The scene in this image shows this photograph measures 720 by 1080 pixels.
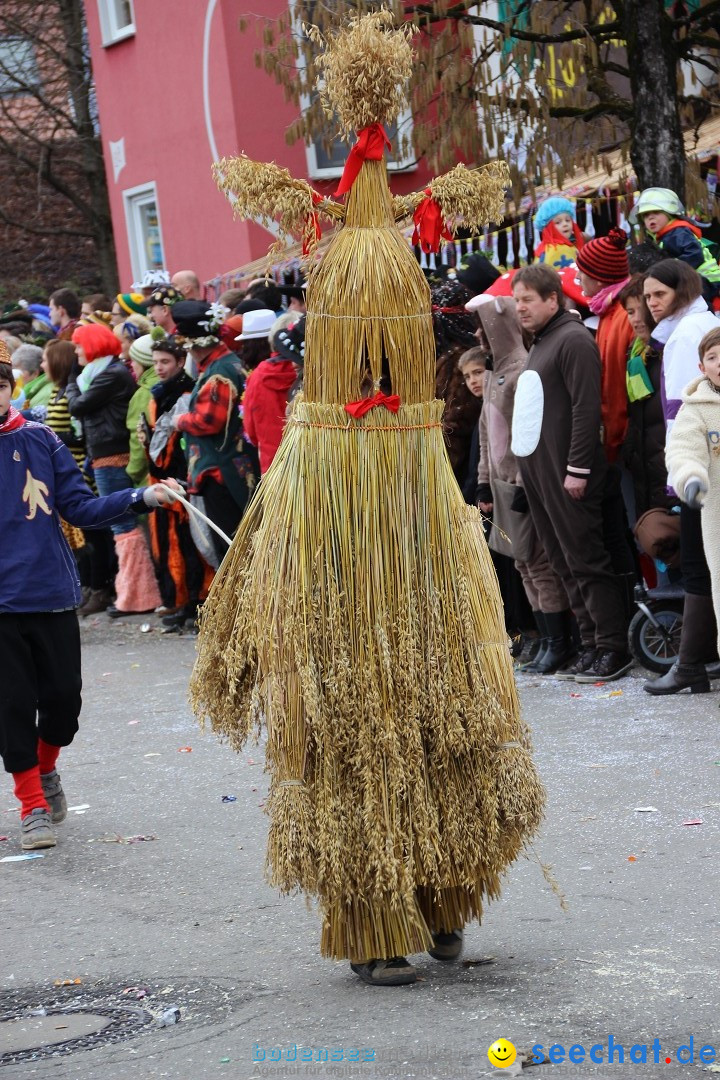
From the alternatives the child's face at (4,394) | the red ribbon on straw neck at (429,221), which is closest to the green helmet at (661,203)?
the child's face at (4,394)

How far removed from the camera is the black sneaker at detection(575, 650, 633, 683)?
322 inches

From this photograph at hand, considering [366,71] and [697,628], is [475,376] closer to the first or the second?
[697,628]

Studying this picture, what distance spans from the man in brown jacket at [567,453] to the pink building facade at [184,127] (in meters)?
10.4

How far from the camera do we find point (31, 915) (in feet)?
17.9

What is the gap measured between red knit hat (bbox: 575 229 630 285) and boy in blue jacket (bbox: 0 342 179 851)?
138 inches

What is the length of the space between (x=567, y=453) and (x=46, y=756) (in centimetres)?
320

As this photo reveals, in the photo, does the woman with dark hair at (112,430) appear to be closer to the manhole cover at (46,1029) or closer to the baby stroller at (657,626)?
the baby stroller at (657,626)

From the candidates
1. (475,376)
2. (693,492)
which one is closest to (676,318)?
(693,492)

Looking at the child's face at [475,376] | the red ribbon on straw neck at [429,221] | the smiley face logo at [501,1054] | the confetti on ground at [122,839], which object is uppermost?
the red ribbon on straw neck at [429,221]

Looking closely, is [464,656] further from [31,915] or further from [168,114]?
[168,114]

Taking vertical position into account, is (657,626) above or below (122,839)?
above

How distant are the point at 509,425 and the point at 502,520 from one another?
531 millimetres

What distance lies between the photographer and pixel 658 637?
8062 mm

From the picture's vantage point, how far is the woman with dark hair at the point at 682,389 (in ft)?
24.2
